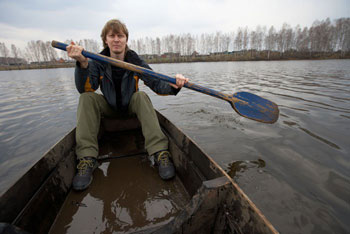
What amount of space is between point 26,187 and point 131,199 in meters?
0.82

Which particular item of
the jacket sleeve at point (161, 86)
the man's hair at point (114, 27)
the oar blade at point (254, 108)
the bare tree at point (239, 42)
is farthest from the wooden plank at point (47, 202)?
the bare tree at point (239, 42)

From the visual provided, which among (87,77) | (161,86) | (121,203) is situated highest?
(87,77)

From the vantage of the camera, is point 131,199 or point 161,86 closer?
point 131,199

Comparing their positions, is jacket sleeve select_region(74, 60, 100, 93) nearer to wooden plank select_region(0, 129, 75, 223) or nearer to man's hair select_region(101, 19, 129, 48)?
man's hair select_region(101, 19, 129, 48)

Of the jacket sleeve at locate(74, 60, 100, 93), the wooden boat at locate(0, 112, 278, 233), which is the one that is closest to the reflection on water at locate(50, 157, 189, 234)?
the wooden boat at locate(0, 112, 278, 233)

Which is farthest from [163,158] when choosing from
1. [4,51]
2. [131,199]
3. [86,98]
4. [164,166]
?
[4,51]

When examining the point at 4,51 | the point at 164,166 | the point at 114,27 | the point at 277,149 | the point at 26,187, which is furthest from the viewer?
the point at 4,51

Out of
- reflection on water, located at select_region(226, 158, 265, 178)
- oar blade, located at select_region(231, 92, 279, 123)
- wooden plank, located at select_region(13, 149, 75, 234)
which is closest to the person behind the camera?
wooden plank, located at select_region(13, 149, 75, 234)

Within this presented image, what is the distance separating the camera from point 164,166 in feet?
6.15

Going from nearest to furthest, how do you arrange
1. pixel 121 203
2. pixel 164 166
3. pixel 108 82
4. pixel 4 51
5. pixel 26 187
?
1. pixel 26 187
2. pixel 121 203
3. pixel 164 166
4. pixel 108 82
5. pixel 4 51

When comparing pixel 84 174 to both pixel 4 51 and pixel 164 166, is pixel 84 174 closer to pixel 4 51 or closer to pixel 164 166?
pixel 164 166

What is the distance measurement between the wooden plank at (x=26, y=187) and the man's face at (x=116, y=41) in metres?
1.43

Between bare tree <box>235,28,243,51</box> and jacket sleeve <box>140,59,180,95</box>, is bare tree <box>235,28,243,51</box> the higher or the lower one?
the higher one

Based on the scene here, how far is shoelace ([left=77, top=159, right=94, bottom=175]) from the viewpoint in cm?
178
